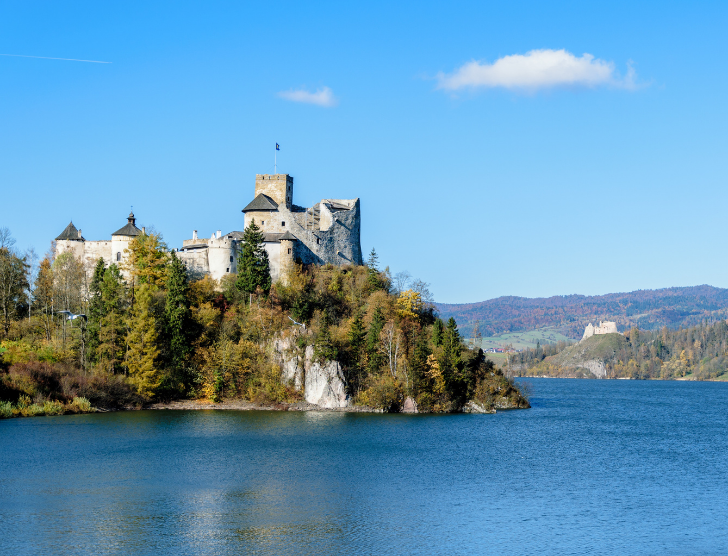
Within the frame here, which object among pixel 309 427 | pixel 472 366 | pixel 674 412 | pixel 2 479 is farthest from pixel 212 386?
pixel 674 412

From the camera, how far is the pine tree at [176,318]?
64188 mm

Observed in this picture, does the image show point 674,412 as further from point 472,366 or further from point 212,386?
point 212,386

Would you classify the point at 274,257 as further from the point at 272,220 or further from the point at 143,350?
the point at 143,350

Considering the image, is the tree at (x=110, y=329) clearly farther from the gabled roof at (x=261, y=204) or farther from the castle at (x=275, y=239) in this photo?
the gabled roof at (x=261, y=204)

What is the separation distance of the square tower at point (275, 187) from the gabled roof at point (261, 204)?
174 cm

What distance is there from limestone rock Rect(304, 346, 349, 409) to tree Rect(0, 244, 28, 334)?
28.8 m

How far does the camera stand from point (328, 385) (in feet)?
207

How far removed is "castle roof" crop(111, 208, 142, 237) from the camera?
7344cm

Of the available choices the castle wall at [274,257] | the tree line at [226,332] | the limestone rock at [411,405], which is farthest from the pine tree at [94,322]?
the limestone rock at [411,405]

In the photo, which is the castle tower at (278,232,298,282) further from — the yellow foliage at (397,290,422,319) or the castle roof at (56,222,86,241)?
the castle roof at (56,222,86,241)

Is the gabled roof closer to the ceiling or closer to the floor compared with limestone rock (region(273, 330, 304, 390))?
closer to the ceiling

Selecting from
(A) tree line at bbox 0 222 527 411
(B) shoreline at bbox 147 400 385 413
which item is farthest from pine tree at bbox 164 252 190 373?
(B) shoreline at bbox 147 400 385 413

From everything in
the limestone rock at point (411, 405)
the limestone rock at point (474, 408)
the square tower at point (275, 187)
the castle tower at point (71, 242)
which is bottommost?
the limestone rock at point (474, 408)

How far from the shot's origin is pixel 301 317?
67.0 m
